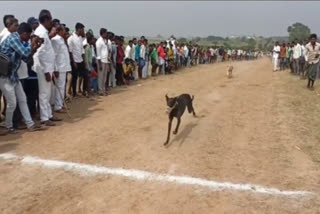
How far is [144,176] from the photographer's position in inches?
238

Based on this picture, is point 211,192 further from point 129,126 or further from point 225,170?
point 129,126

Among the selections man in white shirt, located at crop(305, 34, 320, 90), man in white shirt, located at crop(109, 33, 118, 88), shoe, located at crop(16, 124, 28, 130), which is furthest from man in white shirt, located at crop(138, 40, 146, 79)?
shoe, located at crop(16, 124, 28, 130)

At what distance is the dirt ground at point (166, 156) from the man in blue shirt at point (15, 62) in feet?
1.70

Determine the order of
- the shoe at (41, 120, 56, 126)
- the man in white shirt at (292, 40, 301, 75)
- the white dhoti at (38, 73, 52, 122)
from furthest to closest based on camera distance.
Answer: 1. the man in white shirt at (292, 40, 301, 75)
2. the shoe at (41, 120, 56, 126)
3. the white dhoti at (38, 73, 52, 122)

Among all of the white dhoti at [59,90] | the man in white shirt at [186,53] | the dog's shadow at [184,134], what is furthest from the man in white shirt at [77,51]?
the man in white shirt at [186,53]

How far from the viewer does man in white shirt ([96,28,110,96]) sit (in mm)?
12961

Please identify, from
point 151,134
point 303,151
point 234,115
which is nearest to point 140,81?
point 234,115

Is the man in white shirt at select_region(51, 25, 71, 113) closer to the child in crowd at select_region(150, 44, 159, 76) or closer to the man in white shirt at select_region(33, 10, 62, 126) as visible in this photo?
the man in white shirt at select_region(33, 10, 62, 126)

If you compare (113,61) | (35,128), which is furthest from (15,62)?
(113,61)

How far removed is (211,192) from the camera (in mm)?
5559

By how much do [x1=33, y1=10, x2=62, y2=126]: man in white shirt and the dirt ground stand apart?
582mm

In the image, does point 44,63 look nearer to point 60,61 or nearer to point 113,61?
point 60,61

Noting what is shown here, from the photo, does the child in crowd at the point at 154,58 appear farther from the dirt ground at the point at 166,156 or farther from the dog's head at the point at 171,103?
the dog's head at the point at 171,103

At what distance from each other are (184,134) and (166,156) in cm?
138
